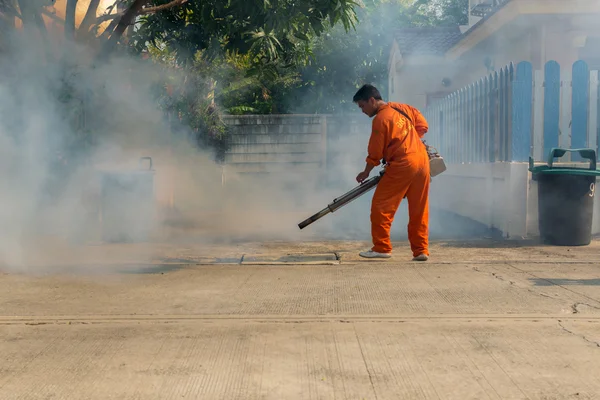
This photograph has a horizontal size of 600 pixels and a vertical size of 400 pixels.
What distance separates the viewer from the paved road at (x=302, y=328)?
3125 millimetres

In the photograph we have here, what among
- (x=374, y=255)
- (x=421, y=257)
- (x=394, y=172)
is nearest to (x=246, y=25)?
(x=394, y=172)

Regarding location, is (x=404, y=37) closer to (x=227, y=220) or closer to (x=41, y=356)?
(x=227, y=220)

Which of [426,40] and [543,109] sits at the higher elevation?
[426,40]

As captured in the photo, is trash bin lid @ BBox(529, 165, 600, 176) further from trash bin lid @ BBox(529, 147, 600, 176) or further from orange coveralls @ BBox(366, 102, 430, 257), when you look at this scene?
orange coveralls @ BBox(366, 102, 430, 257)

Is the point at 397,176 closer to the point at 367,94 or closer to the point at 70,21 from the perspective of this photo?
the point at 367,94

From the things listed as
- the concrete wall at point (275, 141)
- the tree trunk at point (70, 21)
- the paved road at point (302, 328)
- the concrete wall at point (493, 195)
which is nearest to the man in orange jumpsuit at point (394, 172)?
the paved road at point (302, 328)

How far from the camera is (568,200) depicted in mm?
7301

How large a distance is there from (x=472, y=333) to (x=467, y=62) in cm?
1276

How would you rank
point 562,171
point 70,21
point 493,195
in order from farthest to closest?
1. point 493,195
2. point 70,21
3. point 562,171

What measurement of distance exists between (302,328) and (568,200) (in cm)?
424

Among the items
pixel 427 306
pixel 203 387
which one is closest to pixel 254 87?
pixel 427 306

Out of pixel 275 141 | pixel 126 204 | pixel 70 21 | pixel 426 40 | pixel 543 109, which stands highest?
pixel 426 40

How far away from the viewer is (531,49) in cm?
1168

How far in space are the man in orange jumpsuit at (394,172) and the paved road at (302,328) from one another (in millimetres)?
273
